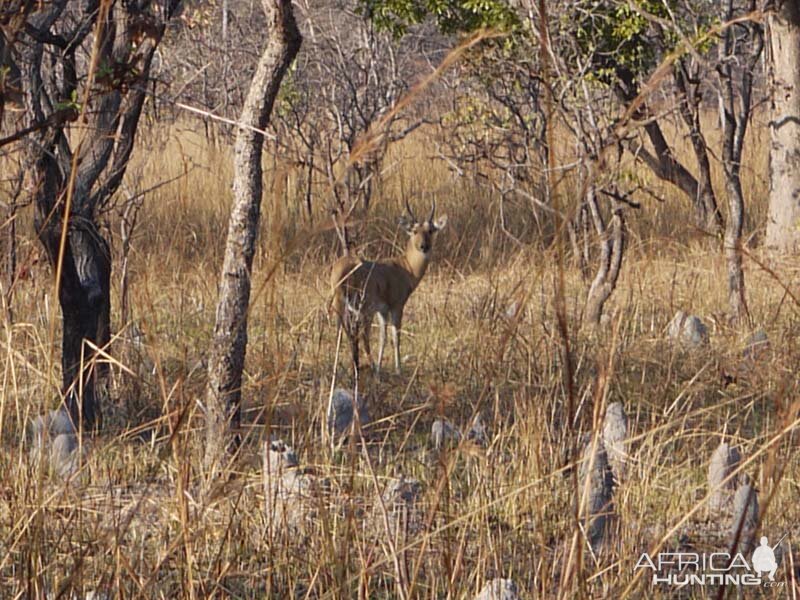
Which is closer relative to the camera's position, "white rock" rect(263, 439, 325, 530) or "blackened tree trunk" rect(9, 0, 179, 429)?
"white rock" rect(263, 439, 325, 530)

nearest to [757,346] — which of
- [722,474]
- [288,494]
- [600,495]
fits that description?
[722,474]

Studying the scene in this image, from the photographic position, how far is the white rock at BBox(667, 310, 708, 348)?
6062mm

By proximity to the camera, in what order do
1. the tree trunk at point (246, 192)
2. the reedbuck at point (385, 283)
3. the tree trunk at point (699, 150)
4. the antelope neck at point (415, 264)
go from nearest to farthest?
the tree trunk at point (246, 192)
the tree trunk at point (699, 150)
the reedbuck at point (385, 283)
the antelope neck at point (415, 264)

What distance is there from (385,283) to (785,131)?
9.45 feet

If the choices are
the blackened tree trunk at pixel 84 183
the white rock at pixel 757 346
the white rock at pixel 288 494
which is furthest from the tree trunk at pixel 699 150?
the white rock at pixel 288 494

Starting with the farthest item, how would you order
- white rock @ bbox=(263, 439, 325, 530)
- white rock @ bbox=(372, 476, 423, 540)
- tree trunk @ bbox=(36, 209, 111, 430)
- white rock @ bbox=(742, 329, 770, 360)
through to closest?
1. white rock @ bbox=(742, 329, 770, 360)
2. tree trunk @ bbox=(36, 209, 111, 430)
3. white rock @ bbox=(372, 476, 423, 540)
4. white rock @ bbox=(263, 439, 325, 530)

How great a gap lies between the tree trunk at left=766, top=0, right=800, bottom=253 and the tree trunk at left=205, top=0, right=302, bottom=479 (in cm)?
452

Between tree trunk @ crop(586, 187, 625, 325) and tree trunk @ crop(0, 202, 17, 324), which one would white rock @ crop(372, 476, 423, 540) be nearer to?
tree trunk @ crop(0, 202, 17, 324)

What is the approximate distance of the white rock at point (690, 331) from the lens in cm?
606

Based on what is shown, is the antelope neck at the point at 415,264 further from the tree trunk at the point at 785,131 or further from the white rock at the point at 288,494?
the white rock at the point at 288,494

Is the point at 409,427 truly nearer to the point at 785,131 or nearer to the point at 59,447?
the point at 59,447

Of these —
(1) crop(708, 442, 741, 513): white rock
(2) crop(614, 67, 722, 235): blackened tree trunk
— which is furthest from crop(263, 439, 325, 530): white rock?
(2) crop(614, 67, 722, 235): blackened tree trunk

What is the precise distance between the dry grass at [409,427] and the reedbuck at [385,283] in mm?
189

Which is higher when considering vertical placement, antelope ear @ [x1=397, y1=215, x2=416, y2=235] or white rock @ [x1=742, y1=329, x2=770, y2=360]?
antelope ear @ [x1=397, y1=215, x2=416, y2=235]
